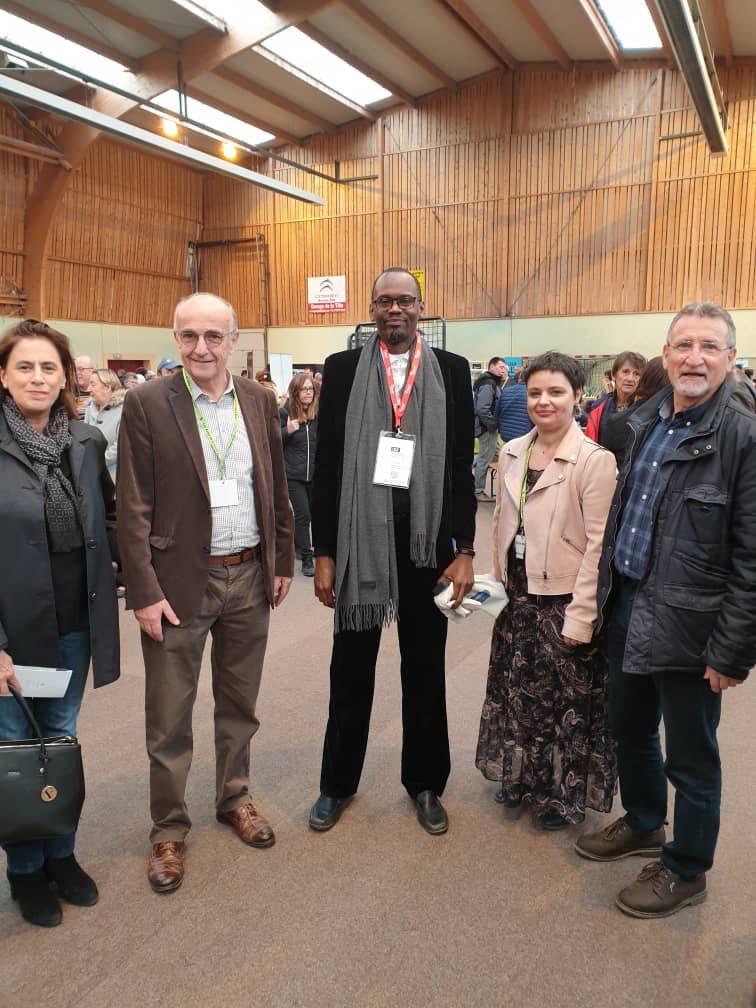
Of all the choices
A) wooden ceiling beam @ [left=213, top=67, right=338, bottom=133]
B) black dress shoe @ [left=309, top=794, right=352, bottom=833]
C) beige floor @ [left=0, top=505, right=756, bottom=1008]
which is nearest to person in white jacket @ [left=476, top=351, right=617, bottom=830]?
beige floor @ [left=0, top=505, right=756, bottom=1008]

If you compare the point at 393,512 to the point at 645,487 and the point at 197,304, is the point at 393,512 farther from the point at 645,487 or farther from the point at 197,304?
the point at 197,304

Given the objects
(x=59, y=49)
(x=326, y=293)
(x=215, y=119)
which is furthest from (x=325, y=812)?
(x=215, y=119)

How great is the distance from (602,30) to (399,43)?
320cm

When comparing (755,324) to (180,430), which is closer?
(180,430)

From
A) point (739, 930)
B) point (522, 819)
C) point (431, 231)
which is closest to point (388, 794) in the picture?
point (522, 819)

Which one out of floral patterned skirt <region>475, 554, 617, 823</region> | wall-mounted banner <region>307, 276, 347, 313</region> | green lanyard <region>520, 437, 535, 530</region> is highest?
wall-mounted banner <region>307, 276, 347, 313</region>

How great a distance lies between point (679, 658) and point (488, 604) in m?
0.68

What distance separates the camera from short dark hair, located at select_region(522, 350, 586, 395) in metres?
2.36

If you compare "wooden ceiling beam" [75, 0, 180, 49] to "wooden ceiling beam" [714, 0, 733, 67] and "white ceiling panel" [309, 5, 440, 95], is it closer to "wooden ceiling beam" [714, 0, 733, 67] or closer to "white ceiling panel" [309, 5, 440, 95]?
"white ceiling panel" [309, 5, 440, 95]

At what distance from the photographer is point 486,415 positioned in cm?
880

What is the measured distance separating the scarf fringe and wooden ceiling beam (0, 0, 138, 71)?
33.5 ft

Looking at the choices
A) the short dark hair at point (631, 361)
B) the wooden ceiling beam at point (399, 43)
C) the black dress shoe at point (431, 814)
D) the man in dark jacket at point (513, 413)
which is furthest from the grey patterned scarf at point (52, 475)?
the wooden ceiling beam at point (399, 43)

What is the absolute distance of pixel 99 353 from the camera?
50.5ft

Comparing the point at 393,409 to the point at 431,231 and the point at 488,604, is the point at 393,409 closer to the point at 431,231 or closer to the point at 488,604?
the point at 488,604
